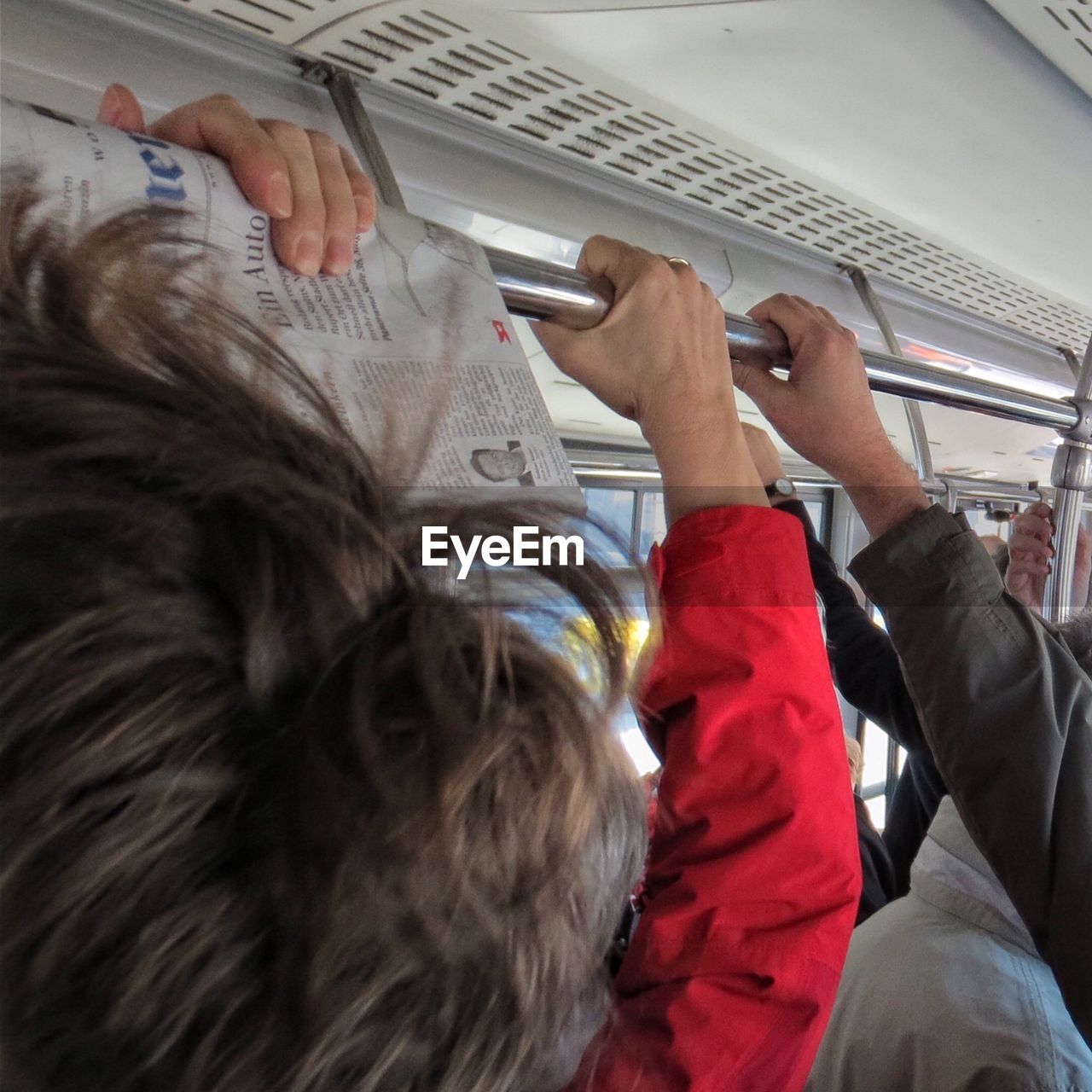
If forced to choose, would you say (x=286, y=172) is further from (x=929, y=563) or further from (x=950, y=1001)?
(x=950, y=1001)

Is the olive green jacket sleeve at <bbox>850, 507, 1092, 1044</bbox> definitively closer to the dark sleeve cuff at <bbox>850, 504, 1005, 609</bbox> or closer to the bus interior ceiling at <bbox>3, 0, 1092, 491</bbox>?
the dark sleeve cuff at <bbox>850, 504, 1005, 609</bbox>

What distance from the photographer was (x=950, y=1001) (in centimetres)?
100

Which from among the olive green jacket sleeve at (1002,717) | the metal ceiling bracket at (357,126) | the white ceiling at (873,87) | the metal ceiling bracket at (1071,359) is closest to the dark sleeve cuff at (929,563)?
the olive green jacket sleeve at (1002,717)

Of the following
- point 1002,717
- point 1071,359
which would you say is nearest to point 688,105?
point 1002,717

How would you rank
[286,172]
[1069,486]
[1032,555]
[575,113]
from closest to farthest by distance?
[286,172] < [575,113] < [1069,486] < [1032,555]

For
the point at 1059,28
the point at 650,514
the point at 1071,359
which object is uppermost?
the point at 1059,28

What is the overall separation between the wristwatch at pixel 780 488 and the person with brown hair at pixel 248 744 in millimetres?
657

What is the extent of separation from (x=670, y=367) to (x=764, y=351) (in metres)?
0.25

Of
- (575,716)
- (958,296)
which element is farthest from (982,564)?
(958,296)

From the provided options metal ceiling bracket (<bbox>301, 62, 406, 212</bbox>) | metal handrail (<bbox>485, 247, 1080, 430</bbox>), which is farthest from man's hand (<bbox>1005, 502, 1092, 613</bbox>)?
metal ceiling bracket (<bbox>301, 62, 406, 212</bbox>)

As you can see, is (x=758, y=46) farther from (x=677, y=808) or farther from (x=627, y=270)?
(x=677, y=808)

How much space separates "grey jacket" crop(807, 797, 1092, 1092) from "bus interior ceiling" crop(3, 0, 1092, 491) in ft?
3.13

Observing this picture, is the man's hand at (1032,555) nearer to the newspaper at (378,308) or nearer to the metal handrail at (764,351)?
the metal handrail at (764,351)

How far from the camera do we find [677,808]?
0.57 metres
